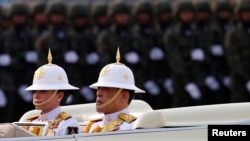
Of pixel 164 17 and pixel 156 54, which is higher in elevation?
pixel 164 17

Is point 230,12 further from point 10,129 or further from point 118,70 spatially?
point 10,129

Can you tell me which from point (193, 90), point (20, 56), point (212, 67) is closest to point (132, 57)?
point (193, 90)

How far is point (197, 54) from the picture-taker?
15.7 m

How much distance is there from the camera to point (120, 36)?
51.9ft

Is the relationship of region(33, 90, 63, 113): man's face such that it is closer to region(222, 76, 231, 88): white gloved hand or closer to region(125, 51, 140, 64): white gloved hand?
region(125, 51, 140, 64): white gloved hand

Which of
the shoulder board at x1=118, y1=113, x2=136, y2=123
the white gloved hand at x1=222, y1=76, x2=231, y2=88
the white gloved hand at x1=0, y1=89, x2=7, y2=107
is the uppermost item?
the white gloved hand at x1=222, y1=76, x2=231, y2=88

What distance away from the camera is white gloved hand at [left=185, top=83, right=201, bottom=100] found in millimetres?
15578

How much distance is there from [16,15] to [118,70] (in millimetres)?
8012

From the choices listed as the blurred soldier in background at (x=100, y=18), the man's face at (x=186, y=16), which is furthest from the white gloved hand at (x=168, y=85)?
the blurred soldier in background at (x=100, y=18)

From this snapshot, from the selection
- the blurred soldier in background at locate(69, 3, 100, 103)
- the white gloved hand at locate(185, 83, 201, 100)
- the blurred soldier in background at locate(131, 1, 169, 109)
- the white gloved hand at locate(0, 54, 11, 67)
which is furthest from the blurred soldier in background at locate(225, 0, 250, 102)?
the white gloved hand at locate(0, 54, 11, 67)

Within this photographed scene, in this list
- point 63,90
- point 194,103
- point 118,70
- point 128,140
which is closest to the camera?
point 128,140

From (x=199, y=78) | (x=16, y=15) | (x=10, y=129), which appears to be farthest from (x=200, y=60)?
(x=10, y=129)

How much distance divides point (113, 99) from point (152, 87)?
308 inches

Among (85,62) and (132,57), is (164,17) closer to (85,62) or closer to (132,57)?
(132,57)
